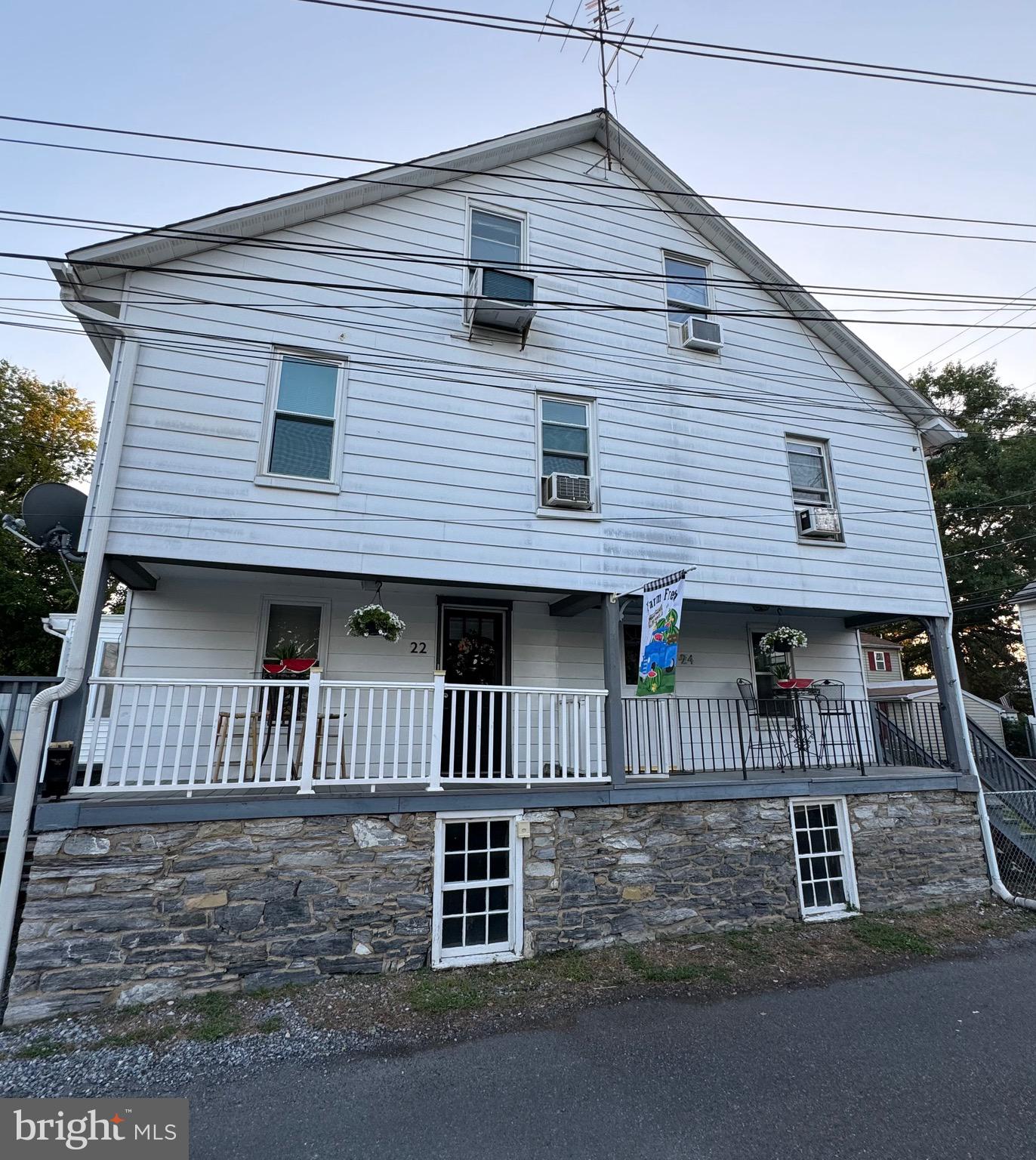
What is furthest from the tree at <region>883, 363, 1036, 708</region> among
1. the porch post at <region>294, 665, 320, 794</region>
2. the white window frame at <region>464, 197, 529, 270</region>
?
the porch post at <region>294, 665, 320, 794</region>

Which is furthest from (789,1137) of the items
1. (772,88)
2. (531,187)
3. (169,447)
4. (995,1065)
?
(531,187)

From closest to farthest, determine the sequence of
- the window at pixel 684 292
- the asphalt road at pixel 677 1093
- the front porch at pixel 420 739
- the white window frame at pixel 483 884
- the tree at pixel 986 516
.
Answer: the asphalt road at pixel 677 1093 → the front porch at pixel 420 739 → the white window frame at pixel 483 884 → the window at pixel 684 292 → the tree at pixel 986 516

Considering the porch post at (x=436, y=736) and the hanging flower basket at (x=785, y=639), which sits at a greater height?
the hanging flower basket at (x=785, y=639)

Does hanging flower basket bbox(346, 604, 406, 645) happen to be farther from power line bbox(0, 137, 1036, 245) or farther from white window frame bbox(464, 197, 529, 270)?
power line bbox(0, 137, 1036, 245)

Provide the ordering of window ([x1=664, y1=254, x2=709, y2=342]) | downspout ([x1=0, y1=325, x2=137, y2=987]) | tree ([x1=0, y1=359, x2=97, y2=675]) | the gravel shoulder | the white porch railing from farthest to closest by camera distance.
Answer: tree ([x1=0, y1=359, x2=97, y2=675]), window ([x1=664, y1=254, x2=709, y2=342]), the white porch railing, downspout ([x1=0, y1=325, x2=137, y2=987]), the gravel shoulder

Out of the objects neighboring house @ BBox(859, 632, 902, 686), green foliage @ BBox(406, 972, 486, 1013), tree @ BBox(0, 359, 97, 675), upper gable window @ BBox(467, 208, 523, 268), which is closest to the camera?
green foliage @ BBox(406, 972, 486, 1013)

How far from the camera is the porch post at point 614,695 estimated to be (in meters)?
6.34

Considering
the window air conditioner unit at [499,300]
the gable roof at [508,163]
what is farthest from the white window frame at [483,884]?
the gable roof at [508,163]

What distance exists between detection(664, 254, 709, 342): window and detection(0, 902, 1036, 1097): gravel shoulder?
24.4ft

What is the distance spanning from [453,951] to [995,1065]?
4075 millimetres

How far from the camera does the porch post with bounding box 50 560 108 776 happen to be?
4.99 meters

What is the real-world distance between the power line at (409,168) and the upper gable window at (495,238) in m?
0.48

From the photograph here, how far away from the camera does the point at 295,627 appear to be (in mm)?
7172

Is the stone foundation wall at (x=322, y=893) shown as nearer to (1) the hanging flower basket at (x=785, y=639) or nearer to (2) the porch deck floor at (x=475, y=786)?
(2) the porch deck floor at (x=475, y=786)
